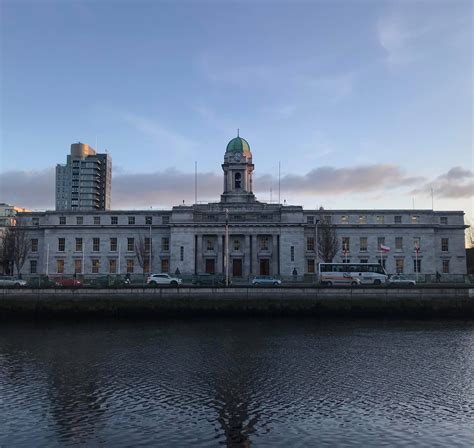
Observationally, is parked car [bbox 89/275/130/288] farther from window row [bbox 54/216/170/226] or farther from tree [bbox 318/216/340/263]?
tree [bbox 318/216/340/263]

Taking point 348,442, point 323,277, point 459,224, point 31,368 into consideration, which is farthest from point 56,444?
point 459,224

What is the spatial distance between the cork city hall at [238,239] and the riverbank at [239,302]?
2893 cm

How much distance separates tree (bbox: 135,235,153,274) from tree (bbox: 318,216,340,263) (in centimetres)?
3032

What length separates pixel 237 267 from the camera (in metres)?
87.0

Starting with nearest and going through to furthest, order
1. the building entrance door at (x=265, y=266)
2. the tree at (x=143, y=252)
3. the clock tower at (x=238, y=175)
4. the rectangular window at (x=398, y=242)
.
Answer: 1. the building entrance door at (x=265, y=266)
2. the tree at (x=143, y=252)
3. the rectangular window at (x=398, y=242)
4. the clock tower at (x=238, y=175)

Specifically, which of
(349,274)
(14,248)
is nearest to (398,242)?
(349,274)

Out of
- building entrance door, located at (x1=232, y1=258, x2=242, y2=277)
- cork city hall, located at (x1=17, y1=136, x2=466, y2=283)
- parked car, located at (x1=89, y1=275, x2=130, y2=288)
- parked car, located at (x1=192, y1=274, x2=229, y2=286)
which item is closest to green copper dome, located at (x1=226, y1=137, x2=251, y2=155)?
cork city hall, located at (x1=17, y1=136, x2=466, y2=283)

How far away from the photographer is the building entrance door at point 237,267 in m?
86.9

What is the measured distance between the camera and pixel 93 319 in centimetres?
5319

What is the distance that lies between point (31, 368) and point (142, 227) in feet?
201

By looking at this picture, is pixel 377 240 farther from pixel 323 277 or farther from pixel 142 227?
pixel 142 227

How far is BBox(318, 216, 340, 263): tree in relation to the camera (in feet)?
276

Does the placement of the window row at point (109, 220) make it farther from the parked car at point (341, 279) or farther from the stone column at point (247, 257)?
the parked car at point (341, 279)

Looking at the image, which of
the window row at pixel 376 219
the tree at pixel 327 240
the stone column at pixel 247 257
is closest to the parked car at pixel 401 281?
the tree at pixel 327 240
